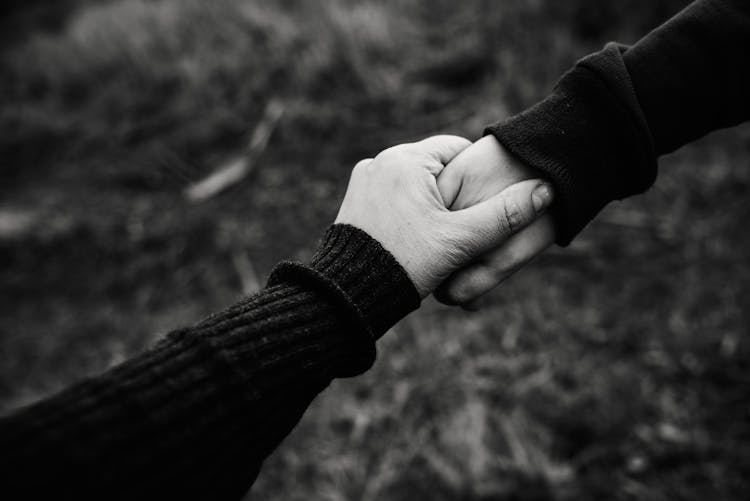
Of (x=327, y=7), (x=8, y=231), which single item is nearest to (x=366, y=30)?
(x=327, y=7)

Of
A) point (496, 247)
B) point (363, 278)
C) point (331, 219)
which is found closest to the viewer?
point (363, 278)

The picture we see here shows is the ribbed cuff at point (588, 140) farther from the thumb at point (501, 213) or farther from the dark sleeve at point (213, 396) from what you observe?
the dark sleeve at point (213, 396)

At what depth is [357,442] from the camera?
260 cm

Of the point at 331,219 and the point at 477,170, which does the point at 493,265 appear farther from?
the point at 331,219

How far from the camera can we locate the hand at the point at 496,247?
1.57 metres

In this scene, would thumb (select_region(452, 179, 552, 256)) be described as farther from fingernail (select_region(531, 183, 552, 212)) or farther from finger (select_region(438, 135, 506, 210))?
finger (select_region(438, 135, 506, 210))

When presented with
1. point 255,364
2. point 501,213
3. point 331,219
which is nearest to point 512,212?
point 501,213

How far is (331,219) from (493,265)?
2.82m

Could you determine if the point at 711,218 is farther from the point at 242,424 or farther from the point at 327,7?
the point at 327,7

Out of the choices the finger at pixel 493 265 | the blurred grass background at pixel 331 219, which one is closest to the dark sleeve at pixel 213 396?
the finger at pixel 493 265

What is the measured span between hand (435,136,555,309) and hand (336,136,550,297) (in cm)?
6

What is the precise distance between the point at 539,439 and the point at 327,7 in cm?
561

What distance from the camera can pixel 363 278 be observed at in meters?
1.33

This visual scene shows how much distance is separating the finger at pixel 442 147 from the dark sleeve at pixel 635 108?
225mm
